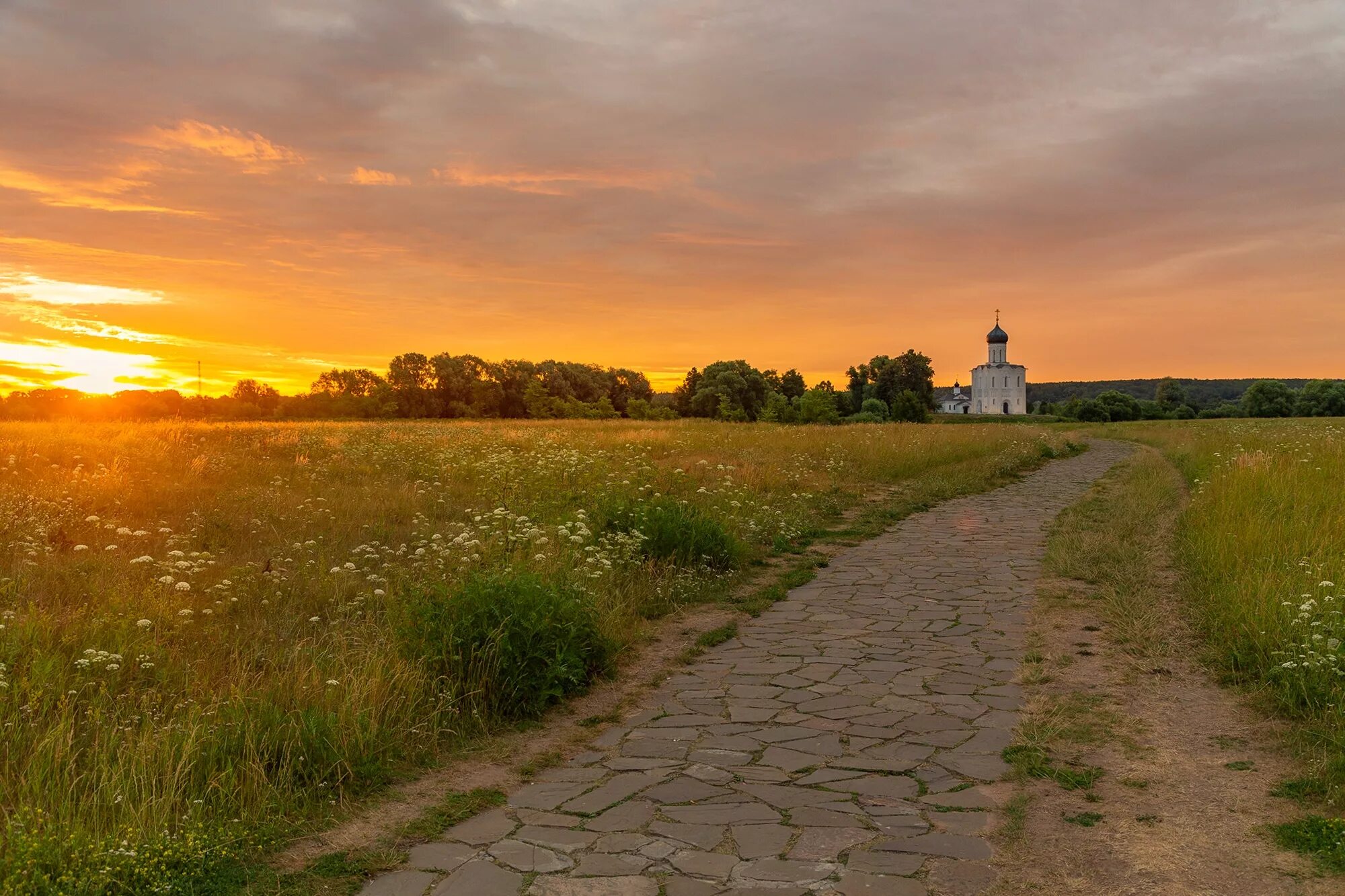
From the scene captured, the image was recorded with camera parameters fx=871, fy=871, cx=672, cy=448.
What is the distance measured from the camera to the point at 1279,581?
7.44 meters

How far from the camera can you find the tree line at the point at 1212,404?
89188 millimetres

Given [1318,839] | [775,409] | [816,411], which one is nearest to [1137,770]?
[1318,839]

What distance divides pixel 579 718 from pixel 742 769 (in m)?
1.39

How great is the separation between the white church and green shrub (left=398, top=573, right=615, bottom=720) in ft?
495

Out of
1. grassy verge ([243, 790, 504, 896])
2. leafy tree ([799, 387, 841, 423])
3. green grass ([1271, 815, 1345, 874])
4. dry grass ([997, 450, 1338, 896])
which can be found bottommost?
grassy verge ([243, 790, 504, 896])

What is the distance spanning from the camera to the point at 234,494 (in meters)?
12.8

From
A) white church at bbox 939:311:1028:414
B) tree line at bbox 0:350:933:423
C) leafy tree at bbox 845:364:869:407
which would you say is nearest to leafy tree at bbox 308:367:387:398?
tree line at bbox 0:350:933:423

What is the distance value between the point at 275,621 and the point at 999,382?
157 meters

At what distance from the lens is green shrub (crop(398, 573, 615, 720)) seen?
5711mm

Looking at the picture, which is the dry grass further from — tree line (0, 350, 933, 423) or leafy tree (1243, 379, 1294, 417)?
leafy tree (1243, 379, 1294, 417)

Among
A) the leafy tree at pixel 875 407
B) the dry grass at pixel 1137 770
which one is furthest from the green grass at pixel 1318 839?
the leafy tree at pixel 875 407

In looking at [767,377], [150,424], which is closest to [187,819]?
[150,424]

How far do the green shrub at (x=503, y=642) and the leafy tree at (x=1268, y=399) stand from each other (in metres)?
103

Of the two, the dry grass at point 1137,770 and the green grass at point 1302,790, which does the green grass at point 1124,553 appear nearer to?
the dry grass at point 1137,770
